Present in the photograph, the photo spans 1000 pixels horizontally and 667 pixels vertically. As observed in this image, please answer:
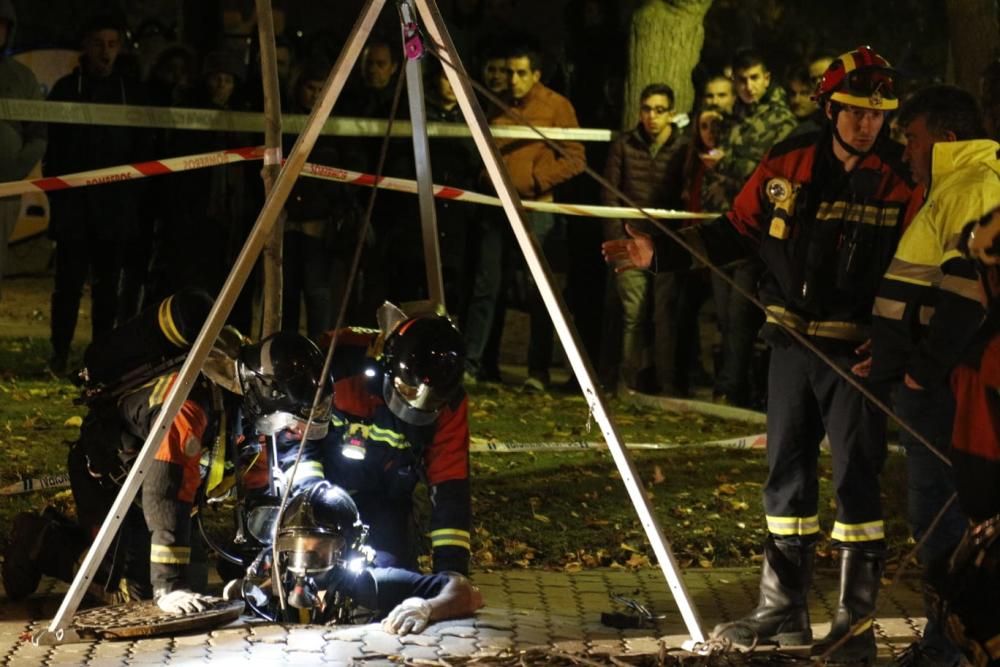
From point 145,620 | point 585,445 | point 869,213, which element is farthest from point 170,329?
point 585,445

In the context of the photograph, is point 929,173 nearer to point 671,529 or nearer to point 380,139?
point 671,529

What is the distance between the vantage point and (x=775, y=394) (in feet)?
23.2

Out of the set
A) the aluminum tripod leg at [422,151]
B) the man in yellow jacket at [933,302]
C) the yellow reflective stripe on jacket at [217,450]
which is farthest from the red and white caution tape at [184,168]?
the man in yellow jacket at [933,302]

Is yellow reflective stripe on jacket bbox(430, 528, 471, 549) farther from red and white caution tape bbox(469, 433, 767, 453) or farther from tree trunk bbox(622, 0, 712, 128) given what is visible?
tree trunk bbox(622, 0, 712, 128)

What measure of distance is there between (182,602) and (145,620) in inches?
6.4

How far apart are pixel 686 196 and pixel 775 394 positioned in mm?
5354

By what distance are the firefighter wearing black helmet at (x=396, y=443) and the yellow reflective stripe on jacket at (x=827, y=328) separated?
1.26m

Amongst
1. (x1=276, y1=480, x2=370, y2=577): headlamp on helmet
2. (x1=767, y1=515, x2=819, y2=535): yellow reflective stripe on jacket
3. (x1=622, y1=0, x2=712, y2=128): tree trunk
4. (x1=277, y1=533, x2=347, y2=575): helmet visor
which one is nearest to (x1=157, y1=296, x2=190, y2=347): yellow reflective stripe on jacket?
(x1=276, y1=480, x2=370, y2=577): headlamp on helmet

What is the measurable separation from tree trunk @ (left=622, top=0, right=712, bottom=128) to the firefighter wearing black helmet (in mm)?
6009

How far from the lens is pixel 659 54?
43.6 ft

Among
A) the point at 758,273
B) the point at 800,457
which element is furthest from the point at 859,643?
the point at 758,273

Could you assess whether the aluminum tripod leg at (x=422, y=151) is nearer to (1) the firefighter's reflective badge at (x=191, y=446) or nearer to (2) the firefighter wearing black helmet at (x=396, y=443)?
(2) the firefighter wearing black helmet at (x=396, y=443)

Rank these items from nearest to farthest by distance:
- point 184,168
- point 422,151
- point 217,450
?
point 217,450 < point 422,151 < point 184,168

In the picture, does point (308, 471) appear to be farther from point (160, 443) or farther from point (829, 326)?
point (829, 326)
